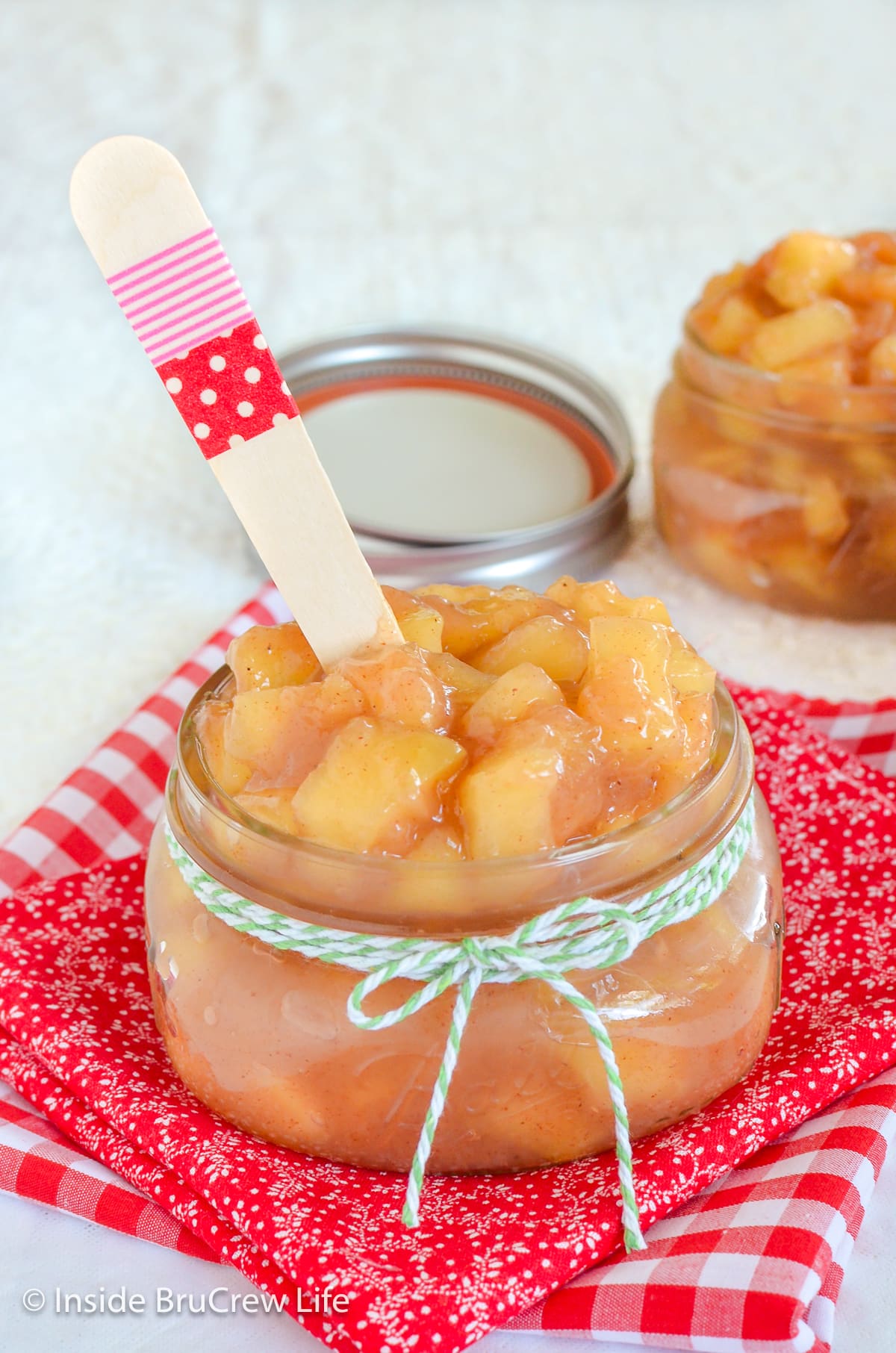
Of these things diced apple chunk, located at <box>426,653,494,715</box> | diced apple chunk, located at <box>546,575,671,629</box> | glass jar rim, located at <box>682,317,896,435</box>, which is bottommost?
glass jar rim, located at <box>682,317,896,435</box>

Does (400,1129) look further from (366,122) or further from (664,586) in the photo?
(366,122)

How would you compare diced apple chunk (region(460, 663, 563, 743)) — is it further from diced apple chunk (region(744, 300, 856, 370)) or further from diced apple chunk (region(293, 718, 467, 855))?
diced apple chunk (region(744, 300, 856, 370))

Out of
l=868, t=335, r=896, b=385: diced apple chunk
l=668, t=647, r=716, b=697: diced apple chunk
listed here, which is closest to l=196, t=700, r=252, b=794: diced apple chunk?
l=668, t=647, r=716, b=697: diced apple chunk

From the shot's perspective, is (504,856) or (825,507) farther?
(825,507)

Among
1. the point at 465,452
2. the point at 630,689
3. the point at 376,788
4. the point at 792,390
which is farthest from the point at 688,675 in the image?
the point at 465,452

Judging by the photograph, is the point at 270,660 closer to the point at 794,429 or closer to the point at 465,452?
the point at 794,429

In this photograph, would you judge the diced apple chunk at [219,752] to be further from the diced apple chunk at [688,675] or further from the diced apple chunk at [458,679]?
the diced apple chunk at [688,675]
